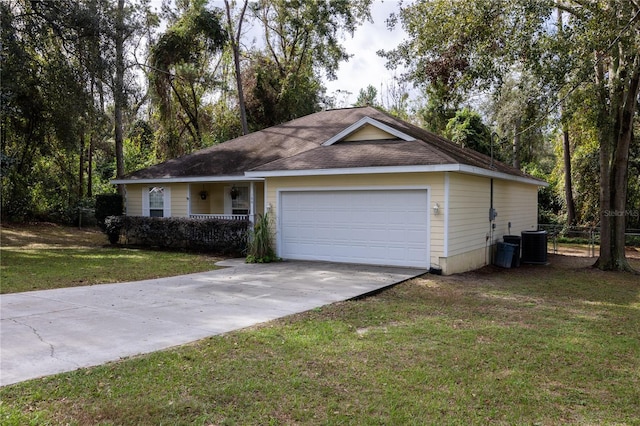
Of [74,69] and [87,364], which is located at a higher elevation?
[74,69]

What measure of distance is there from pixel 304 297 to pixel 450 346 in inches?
126

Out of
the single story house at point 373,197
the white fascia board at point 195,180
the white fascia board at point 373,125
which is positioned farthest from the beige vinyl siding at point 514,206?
the white fascia board at point 195,180

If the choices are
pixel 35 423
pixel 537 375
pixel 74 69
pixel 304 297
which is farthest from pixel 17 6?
pixel 537 375

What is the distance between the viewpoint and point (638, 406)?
151 inches

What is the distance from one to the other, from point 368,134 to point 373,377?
1001 cm

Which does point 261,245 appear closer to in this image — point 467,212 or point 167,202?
point 467,212

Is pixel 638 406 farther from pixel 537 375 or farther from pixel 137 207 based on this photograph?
pixel 137 207

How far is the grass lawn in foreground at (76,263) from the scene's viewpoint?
31.3 feet

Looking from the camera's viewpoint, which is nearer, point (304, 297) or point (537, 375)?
point (537, 375)

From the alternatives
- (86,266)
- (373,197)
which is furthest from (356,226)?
(86,266)

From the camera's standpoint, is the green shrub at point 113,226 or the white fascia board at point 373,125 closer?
the white fascia board at point 373,125

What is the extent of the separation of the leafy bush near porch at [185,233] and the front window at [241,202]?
208 centimetres

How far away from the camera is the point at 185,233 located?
15.0 metres

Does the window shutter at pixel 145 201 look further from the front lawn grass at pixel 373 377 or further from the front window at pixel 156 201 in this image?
the front lawn grass at pixel 373 377
